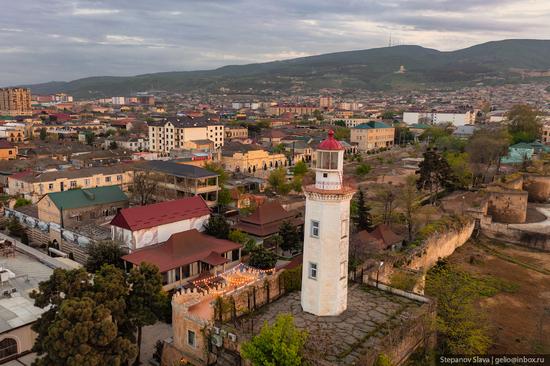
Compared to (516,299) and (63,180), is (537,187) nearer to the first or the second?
(516,299)

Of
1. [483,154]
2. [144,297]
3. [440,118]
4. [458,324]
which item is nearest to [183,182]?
[144,297]

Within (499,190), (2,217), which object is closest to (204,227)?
(2,217)

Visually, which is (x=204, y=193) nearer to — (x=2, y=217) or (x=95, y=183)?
(x=95, y=183)

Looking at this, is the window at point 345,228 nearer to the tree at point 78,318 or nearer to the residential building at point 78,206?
the tree at point 78,318

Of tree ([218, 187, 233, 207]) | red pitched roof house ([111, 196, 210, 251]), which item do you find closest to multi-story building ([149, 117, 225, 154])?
tree ([218, 187, 233, 207])

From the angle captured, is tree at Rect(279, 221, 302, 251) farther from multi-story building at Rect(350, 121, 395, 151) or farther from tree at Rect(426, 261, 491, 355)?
multi-story building at Rect(350, 121, 395, 151)
